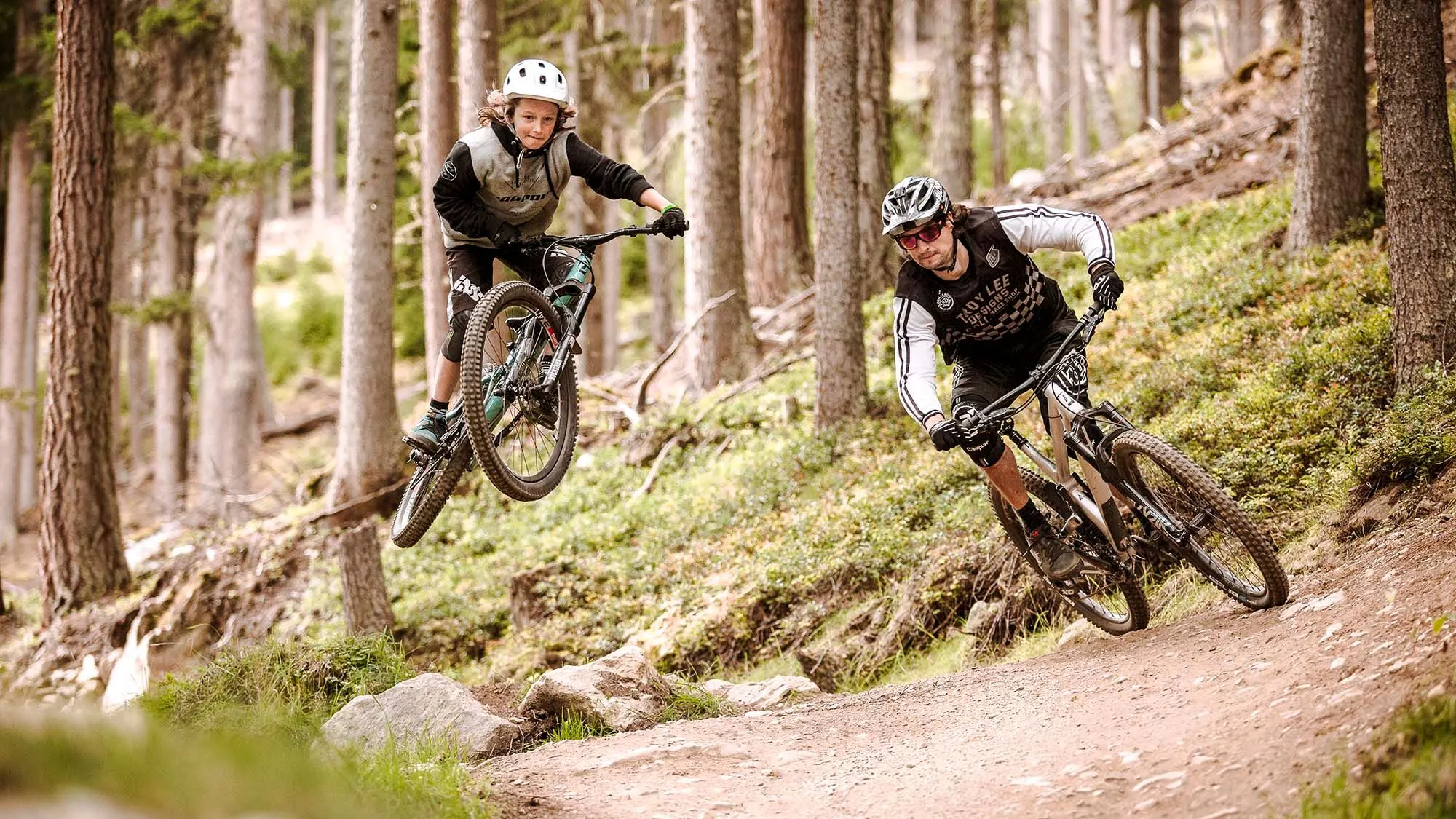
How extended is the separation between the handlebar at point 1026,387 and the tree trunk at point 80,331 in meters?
10.9

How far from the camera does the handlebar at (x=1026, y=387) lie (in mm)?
5781

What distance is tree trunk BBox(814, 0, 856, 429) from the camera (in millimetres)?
10695

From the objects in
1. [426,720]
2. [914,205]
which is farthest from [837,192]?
[426,720]

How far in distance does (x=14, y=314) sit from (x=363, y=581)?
1688cm

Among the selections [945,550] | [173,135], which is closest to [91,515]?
[173,135]

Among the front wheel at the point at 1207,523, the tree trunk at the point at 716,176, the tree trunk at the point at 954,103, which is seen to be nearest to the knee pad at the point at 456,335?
the front wheel at the point at 1207,523

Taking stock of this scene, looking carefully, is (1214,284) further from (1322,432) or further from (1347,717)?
(1347,717)

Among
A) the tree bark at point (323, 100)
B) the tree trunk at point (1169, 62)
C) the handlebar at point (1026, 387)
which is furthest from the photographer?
the tree bark at point (323, 100)

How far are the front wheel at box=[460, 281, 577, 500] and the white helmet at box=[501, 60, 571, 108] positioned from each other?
1.08m

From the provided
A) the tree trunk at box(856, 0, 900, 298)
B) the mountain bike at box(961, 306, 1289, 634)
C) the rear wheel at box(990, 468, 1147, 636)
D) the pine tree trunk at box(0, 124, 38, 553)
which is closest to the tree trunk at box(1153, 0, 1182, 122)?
the tree trunk at box(856, 0, 900, 298)

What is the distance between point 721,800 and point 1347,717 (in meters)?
2.52

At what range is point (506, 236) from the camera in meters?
6.65

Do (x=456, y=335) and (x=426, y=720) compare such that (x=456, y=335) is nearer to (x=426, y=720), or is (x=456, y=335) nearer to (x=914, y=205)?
(x=426, y=720)

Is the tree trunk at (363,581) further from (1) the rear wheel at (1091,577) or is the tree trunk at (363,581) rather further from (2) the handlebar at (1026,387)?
(2) the handlebar at (1026,387)
